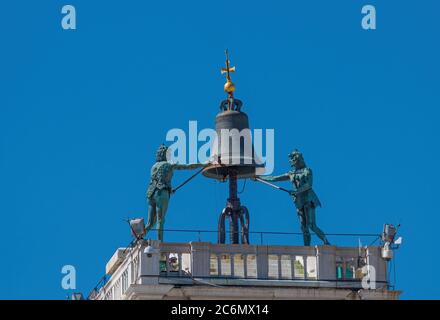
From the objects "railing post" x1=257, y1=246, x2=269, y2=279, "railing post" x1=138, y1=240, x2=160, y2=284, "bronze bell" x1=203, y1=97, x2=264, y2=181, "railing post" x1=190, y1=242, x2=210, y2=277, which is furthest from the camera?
"bronze bell" x1=203, y1=97, x2=264, y2=181

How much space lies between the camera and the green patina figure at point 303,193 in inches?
5138

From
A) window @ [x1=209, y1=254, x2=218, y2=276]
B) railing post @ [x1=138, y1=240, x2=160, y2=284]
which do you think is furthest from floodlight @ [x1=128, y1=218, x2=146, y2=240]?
window @ [x1=209, y1=254, x2=218, y2=276]

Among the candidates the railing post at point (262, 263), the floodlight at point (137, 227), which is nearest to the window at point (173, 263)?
the floodlight at point (137, 227)

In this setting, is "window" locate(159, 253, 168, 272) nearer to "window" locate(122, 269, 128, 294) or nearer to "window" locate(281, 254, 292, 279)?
"window" locate(122, 269, 128, 294)

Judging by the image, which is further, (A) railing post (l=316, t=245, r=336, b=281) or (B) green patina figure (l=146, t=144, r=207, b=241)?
(B) green patina figure (l=146, t=144, r=207, b=241)

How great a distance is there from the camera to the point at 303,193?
131 m

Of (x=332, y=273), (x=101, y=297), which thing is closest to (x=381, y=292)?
(x=332, y=273)

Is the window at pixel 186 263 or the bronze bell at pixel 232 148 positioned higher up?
the bronze bell at pixel 232 148

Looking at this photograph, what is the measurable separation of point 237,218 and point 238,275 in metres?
4.20

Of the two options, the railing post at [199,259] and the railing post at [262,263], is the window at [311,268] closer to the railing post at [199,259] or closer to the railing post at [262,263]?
the railing post at [262,263]

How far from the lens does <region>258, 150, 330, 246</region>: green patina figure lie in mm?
130500

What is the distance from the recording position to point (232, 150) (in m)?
132

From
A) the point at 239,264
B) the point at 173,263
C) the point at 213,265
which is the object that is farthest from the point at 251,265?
the point at 173,263
